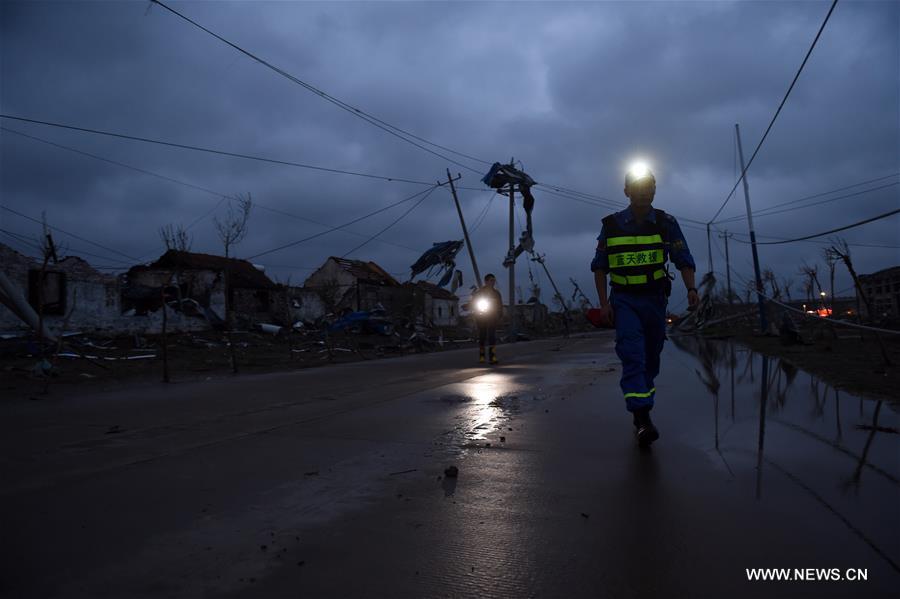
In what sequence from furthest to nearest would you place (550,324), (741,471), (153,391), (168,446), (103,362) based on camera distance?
(550,324) → (103,362) → (153,391) → (168,446) → (741,471)

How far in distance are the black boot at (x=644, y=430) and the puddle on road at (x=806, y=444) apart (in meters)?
0.28

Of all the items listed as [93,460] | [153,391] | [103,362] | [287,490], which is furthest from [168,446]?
[103,362]

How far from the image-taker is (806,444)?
358cm

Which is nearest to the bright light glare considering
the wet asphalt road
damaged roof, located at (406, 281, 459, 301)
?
the wet asphalt road

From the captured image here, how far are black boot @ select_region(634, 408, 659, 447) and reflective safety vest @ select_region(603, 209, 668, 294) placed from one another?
37.0 inches

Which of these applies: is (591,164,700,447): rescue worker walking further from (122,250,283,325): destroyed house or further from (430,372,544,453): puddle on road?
(122,250,283,325): destroyed house

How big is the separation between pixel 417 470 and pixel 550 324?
43807 mm

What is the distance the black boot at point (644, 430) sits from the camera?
12.1ft

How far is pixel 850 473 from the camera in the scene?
289 cm

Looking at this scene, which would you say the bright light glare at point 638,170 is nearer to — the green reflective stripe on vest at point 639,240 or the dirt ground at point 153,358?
the green reflective stripe on vest at point 639,240

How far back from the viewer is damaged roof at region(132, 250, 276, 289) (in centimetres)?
3495

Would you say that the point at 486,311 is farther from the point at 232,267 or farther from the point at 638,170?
the point at 232,267

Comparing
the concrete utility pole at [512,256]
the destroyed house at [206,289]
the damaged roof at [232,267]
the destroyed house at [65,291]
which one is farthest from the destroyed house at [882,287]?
the destroyed house at [65,291]

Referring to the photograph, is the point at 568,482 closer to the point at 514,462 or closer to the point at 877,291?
the point at 514,462
